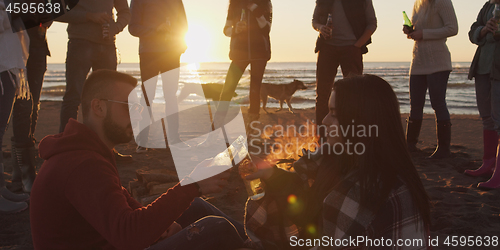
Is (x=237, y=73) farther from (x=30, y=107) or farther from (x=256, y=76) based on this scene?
(x=30, y=107)

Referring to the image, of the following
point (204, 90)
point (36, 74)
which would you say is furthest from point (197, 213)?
point (204, 90)

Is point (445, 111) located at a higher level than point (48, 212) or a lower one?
lower

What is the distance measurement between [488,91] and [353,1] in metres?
2.02

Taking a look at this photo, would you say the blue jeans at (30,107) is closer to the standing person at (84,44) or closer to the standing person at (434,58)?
the standing person at (84,44)

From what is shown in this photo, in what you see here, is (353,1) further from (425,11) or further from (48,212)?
(48,212)

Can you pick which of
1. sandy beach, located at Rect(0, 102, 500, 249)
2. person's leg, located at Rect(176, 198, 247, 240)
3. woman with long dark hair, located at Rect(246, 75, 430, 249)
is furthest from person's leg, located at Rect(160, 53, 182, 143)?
woman with long dark hair, located at Rect(246, 75, 430, 249)

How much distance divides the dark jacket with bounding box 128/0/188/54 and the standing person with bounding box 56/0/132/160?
0.69m

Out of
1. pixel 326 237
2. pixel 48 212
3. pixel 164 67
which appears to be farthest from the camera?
pixel 164 67

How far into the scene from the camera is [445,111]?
16.5ft

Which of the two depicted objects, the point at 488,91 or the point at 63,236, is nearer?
the point at 63,236

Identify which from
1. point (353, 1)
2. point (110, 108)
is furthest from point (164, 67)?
point (110, 108)

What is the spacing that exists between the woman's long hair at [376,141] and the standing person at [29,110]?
3246 millimetres

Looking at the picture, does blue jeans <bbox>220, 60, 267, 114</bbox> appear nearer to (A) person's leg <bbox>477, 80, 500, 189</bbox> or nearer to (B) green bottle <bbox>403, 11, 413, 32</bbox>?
(B) green bottle <bbox>403, 11, 413, 32</bbox>

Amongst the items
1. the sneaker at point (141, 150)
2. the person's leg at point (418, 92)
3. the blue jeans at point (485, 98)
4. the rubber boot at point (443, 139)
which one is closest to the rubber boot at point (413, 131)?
the person's leg at point (418, 92)
